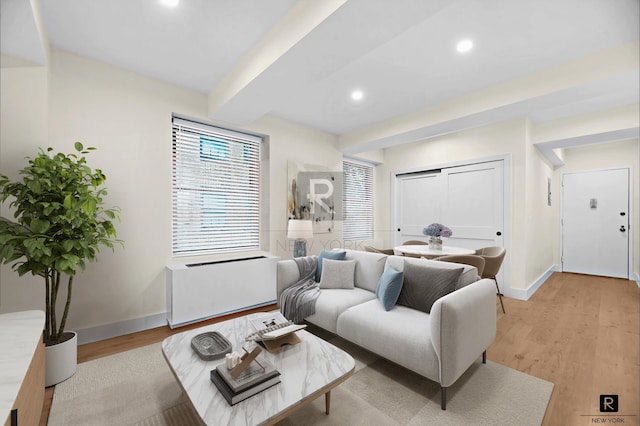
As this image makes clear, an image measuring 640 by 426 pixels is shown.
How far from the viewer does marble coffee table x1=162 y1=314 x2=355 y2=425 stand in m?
1.18

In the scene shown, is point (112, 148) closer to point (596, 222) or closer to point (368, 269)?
point (368, 269)

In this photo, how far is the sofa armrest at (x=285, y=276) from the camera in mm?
2967

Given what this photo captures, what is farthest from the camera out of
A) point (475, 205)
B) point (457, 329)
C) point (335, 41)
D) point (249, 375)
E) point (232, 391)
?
point (475, 205)

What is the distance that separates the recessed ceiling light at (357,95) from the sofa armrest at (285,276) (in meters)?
2.13

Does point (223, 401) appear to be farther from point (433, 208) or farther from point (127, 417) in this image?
point (433, 208)

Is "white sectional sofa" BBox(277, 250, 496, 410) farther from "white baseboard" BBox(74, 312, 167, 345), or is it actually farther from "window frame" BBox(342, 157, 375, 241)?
"window frame" BBox(342, 157, 375, 241)

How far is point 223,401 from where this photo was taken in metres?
1.25

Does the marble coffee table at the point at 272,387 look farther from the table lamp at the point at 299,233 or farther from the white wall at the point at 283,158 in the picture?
the white wall at the point at 283,158

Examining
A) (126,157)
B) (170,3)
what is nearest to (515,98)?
(170,3)

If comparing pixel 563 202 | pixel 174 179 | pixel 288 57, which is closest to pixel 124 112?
pixel 174 179

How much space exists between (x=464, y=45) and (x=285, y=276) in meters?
2.73

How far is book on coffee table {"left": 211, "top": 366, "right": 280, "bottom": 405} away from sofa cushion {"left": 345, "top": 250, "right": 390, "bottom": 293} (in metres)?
1.66

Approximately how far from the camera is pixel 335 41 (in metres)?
1.86

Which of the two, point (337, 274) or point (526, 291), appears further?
point (526, 291)
